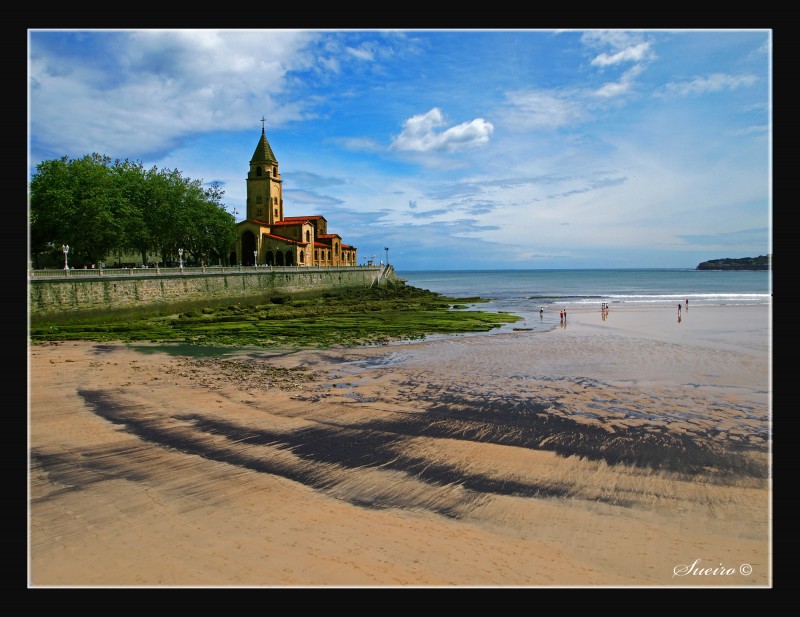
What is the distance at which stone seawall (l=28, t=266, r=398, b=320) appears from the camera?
3211 cm

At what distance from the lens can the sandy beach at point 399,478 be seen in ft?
20.3

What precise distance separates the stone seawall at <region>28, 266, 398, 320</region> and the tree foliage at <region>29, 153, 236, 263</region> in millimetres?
5206

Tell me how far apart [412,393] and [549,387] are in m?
4.83

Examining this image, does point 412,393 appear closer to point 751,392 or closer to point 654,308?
point 751,392

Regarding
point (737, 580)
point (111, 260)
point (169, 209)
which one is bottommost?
point (737, 580)

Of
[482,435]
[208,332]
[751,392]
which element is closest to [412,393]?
[482,435]

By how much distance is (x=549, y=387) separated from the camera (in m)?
16.6

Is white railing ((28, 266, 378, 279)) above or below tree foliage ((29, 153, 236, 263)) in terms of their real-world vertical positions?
below

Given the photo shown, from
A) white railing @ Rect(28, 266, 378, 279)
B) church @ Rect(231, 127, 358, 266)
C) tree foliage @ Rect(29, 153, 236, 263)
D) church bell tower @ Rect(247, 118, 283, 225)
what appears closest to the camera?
white railing @ Rect(28, 266, 378, 279)

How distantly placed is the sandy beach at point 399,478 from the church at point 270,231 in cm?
5280
